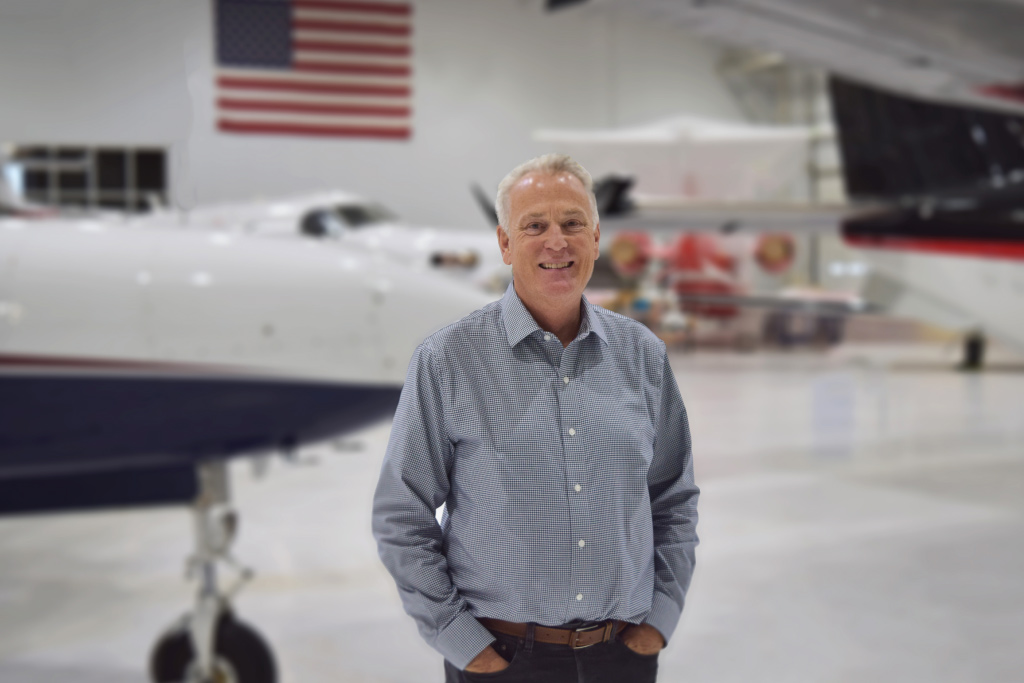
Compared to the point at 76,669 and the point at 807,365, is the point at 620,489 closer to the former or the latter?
the point at 76,669

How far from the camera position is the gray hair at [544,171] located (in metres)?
1.05

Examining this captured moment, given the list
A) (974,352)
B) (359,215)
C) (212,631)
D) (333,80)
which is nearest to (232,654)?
(212,631)

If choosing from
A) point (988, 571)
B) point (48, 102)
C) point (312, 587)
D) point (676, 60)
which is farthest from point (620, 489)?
point (676, 60)

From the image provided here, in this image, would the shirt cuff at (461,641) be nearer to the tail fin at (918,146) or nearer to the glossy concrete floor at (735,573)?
the glossy concrete floor at (735,573)

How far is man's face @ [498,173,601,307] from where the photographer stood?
1041mm

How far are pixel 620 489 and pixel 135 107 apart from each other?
20.3ft

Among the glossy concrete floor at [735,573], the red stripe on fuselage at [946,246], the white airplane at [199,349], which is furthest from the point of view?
the red stripe on fuselage at [946,246]

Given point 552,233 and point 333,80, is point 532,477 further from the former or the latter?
point 333,80

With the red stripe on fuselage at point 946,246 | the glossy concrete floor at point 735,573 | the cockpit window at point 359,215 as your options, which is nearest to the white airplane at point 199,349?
the glossy concrete floor at point 735,573

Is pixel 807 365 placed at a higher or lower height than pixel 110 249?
lower

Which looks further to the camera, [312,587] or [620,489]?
[312,587]

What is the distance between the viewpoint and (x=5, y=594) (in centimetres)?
438

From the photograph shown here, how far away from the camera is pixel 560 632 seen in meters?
1.10

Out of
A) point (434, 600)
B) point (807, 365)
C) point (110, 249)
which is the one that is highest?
point (110, 249)
